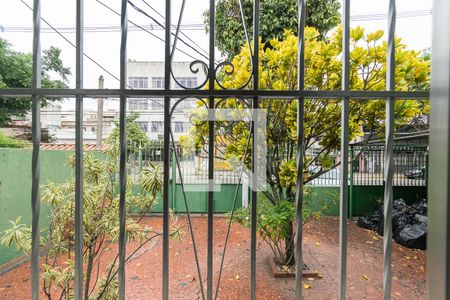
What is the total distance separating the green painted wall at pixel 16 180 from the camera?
8.70ft

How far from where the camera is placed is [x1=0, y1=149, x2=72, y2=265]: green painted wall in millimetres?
2650

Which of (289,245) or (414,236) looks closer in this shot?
(289,245)

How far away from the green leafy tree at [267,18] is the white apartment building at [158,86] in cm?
93

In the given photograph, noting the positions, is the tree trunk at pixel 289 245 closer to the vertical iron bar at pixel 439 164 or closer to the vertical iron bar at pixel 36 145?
the vertical iron bar at pixel 439 164

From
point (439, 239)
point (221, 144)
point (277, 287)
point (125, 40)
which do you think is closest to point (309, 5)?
point (221, 144)

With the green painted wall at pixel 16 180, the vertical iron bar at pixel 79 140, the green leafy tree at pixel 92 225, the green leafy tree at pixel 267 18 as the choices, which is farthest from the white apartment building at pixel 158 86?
the green painted wall at pixel 16 180

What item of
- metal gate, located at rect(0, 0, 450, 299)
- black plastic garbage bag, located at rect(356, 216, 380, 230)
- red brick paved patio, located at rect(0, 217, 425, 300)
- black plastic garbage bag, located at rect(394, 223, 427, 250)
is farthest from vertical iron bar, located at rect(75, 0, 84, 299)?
black plastic garbage bag, located at rect(356, 216, 380, 230)

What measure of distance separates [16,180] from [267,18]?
133 inches

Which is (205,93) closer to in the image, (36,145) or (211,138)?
(211,138)

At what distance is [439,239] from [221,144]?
117cm

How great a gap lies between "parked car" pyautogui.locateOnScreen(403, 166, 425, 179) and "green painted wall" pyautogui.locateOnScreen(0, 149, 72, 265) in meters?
6.27

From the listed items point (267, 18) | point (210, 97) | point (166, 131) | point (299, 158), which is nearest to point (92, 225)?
point (166, 131)

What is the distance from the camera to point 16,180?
2857 mm

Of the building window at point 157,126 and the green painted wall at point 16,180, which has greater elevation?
the building window at point 157,126
